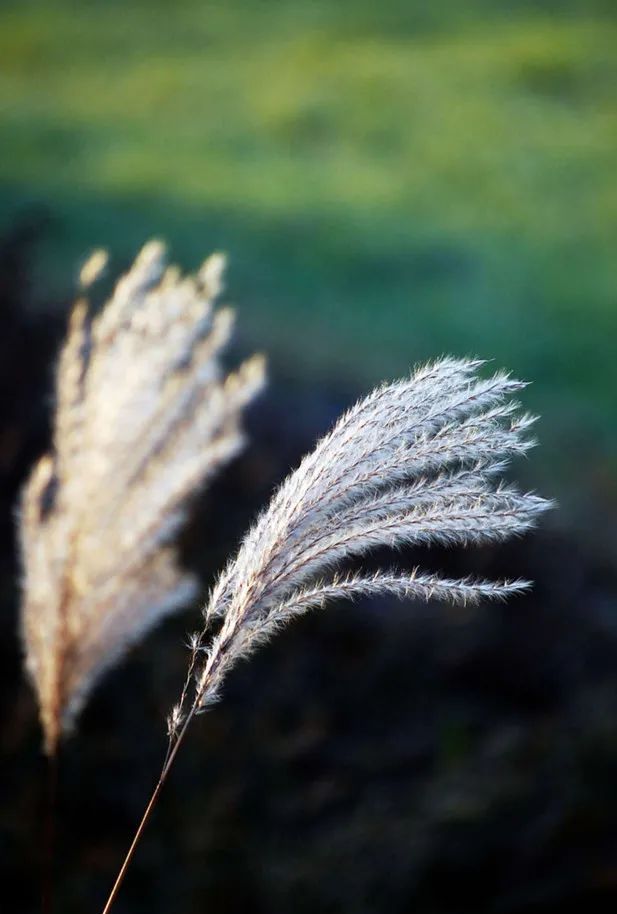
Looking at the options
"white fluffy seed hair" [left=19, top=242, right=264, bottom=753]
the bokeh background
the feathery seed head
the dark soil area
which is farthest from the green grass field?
the feathery seed head

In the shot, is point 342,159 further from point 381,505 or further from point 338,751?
point 381,505

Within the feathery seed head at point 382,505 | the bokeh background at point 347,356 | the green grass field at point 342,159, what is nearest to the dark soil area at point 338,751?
the bokeh background at point 347,356

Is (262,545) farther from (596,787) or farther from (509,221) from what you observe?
(509,221)

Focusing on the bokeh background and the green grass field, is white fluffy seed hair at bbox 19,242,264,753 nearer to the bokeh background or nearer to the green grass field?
the bokeh background

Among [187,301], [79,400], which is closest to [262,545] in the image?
[187,301]

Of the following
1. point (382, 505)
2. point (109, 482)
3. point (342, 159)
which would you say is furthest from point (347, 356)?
point (382, 505)

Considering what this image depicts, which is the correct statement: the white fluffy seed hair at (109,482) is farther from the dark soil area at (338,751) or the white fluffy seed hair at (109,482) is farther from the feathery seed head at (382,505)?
the dark soil area at (338,751)
